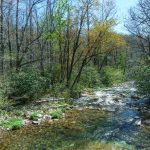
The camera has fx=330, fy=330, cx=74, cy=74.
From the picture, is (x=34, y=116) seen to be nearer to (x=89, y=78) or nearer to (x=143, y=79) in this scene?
(x=143, y=79)

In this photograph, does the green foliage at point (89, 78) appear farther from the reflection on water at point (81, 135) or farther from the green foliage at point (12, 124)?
the green foliage at point (12, 124)

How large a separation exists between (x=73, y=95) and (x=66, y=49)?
28.1ft

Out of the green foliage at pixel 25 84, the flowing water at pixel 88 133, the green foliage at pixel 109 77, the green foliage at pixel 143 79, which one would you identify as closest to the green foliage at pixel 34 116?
the flowing water at pixel 88 133

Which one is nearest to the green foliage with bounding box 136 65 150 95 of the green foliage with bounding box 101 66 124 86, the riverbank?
the riverbank

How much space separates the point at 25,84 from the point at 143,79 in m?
8.71

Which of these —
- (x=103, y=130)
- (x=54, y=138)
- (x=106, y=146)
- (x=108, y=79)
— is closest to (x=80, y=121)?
(x=103, y=130)

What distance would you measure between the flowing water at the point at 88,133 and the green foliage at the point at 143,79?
202cm

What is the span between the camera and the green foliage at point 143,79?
2411cm

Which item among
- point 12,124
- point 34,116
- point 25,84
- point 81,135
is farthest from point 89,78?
point 81,135

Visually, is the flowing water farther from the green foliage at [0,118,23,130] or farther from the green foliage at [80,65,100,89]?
the green foliage at [80,65,100,89]

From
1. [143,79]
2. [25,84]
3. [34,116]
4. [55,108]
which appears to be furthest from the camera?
[143,79]

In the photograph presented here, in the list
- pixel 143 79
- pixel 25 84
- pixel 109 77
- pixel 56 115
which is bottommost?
pixel 56 115

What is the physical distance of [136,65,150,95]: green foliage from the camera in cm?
2411

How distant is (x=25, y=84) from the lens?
78.4 ft
